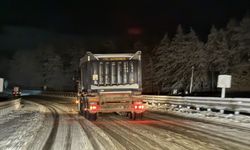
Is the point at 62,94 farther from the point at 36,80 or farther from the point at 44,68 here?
the point at 36,80

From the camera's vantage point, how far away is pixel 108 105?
867 inches

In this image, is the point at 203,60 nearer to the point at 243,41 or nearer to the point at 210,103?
the point at 243,41

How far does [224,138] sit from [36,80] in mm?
133220

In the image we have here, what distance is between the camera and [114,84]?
2223cm

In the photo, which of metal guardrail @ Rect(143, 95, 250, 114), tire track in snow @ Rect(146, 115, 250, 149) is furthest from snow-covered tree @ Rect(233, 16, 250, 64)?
tire track in snow @ Rect(146, 115, 250, 149)

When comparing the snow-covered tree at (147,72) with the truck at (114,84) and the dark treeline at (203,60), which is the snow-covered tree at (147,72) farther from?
the truck at (114,84)

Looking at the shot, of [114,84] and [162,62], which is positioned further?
[162,62]

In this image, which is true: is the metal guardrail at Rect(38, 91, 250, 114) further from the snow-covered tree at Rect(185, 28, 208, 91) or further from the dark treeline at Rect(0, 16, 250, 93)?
the snow-covered tree at Rect(185, 28, 208, 91)

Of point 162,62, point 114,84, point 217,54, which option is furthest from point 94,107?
point 162,62

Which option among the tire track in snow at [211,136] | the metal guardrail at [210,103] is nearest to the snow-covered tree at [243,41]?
the metal guardrail at [210,103]

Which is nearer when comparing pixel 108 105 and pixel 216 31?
pixel 108 105

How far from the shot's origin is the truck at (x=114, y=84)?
22.0m

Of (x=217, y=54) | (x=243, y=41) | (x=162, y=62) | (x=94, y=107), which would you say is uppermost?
(x=243, y=41)

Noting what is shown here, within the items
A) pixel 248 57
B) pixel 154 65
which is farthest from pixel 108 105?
pixel 154 65
